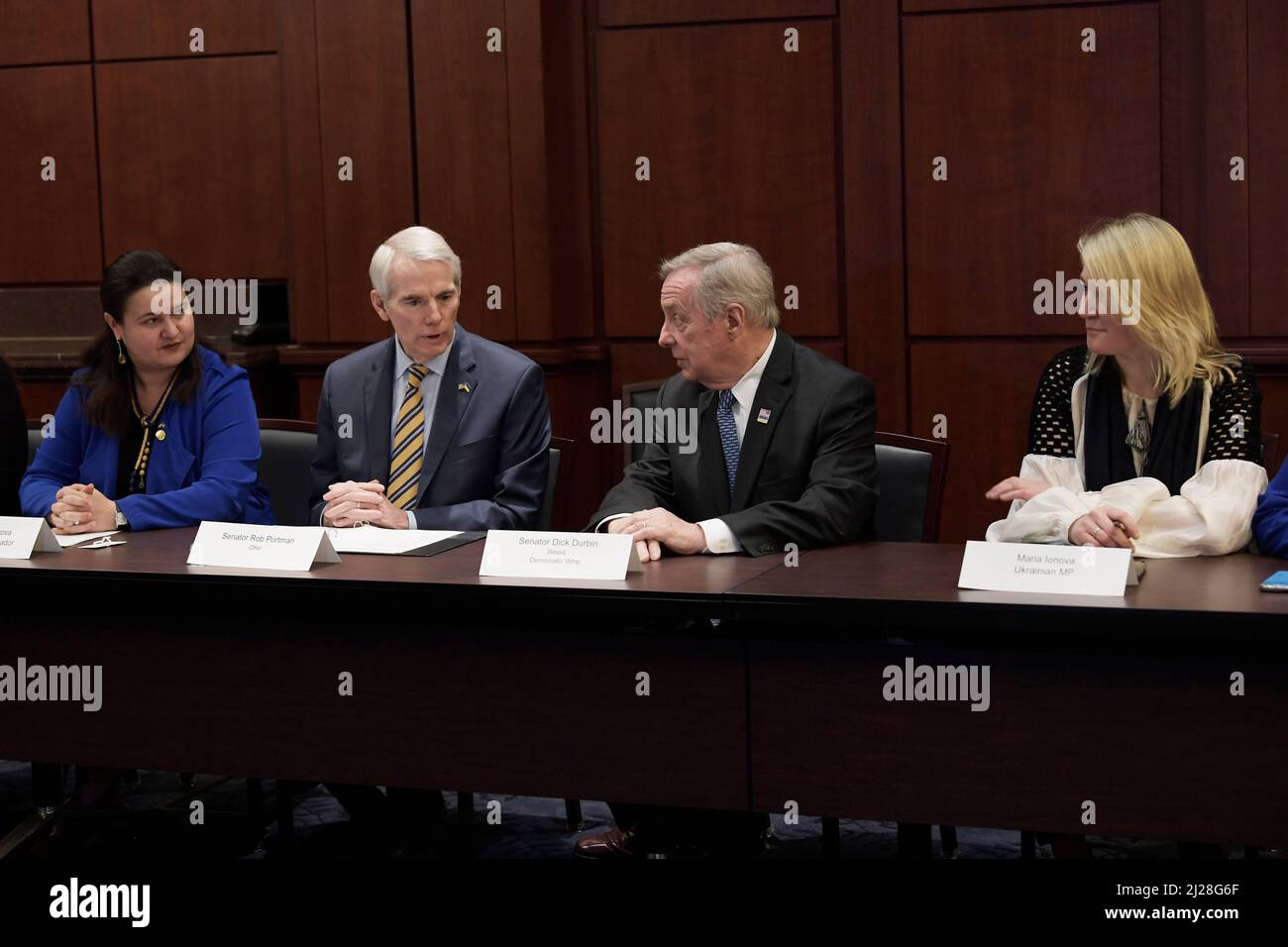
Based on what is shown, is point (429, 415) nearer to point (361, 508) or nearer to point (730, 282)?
point (361, 508)

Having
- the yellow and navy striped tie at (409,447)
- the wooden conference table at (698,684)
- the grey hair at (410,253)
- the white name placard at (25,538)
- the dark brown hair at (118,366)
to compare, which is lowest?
the wooden conference table at (698,684)

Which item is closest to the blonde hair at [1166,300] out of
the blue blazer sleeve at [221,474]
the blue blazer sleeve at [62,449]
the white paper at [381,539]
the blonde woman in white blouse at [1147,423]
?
the blonde woman in white blouse at [1147,423]

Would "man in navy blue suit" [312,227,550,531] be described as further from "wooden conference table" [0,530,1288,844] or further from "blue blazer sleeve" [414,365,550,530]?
"wooden conference table" [0,530,1288,844]

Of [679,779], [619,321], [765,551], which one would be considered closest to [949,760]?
[679,779]

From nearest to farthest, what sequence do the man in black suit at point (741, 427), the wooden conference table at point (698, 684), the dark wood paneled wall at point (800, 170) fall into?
the wooden conference table at point (698, 684) → the man in black suit at point (741, 427) → the dark wood paneled wall at point (800, 170)

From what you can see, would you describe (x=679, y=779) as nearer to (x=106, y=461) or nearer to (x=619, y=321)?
(x=106, y=461)

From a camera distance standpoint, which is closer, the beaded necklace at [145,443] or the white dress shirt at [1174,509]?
the white dress shirt at [1174,509]

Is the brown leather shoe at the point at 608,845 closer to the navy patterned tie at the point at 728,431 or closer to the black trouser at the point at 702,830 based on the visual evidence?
the black trouser at the point at 702,830

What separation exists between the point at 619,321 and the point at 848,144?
964 millimetres

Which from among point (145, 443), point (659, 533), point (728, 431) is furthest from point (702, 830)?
point (145, 443)

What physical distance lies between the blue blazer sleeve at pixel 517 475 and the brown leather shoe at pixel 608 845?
70 centimetres

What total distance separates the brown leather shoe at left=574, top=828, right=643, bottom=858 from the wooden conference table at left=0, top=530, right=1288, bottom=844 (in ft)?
2.37

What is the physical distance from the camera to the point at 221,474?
3.35m

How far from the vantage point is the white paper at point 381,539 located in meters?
2.74
